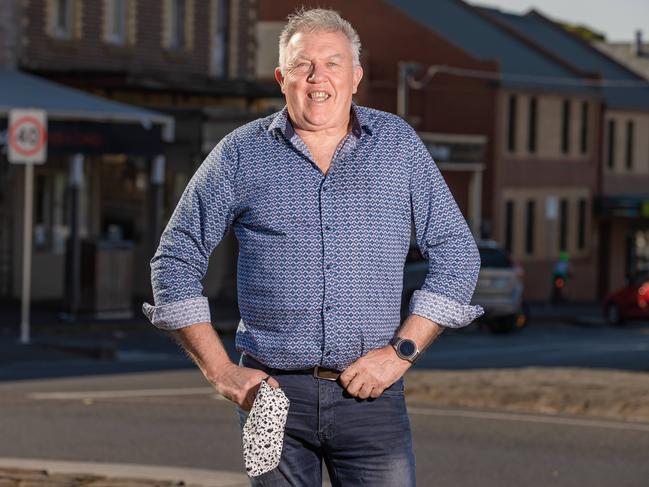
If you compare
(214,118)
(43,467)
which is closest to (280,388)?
(43,467)

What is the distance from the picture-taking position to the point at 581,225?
58469mm

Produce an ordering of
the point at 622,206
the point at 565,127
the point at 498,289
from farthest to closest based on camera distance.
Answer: the point at 622,206
the point at 565,127
the point at 498,289

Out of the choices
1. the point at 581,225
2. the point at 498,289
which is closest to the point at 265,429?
the point at 498,289

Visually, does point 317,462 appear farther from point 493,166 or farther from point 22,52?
point 493,166

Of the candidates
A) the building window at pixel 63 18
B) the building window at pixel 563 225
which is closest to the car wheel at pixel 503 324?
the building window at pixel 63 18

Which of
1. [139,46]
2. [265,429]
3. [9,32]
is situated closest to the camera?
[265,429]

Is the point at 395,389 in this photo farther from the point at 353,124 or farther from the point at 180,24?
the point at 180,24

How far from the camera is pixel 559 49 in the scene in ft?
212

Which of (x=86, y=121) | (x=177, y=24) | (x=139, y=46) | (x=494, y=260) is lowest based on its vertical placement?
(x=494, y=260)

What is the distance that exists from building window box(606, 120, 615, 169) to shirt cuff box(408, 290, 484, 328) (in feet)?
184

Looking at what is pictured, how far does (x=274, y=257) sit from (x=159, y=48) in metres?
30.7

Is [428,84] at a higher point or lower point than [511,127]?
higher

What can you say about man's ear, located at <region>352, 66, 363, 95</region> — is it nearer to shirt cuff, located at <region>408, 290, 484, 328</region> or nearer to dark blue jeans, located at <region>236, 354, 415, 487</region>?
shirt cuff, located at <region>408, 290, 484, 328</region>

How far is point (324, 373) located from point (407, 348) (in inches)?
9.9
